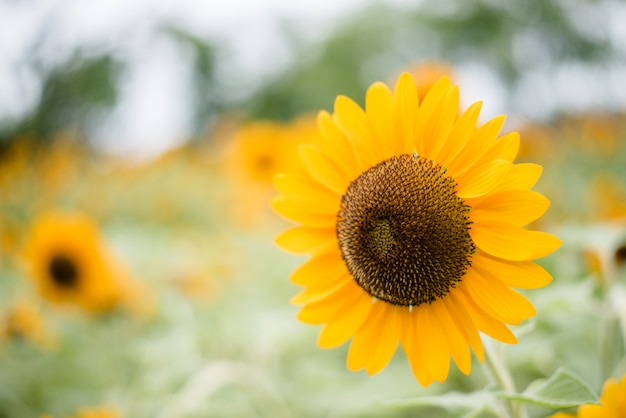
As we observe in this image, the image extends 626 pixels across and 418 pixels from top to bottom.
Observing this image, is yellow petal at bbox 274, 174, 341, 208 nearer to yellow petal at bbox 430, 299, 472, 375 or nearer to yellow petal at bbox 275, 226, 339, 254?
yellow petal at bbox 275, 226, 339, 254

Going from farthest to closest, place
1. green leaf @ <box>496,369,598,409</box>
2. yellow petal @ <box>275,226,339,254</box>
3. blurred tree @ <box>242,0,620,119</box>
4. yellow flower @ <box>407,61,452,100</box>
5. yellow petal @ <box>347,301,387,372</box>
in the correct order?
blurred tree @ <box>242,0,620,119</box> → yellow flower @ <box>407,61,452,100</box> → yellow petal @ <box>275,226,339,254</box> → yellow petal @ <box>347,301,387,372</box> → green leaf @ <box>496,369,598,409</box>

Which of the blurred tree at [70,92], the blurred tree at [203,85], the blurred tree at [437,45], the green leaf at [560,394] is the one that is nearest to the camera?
the green leaf at [560,394]

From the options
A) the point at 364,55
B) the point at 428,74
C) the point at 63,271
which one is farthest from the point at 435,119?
the point at 364,55

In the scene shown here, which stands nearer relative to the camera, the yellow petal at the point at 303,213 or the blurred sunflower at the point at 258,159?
the yellow petal at the point at 303,213

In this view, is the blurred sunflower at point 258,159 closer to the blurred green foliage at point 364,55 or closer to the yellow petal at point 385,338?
the blurred green foliage at point 364,55

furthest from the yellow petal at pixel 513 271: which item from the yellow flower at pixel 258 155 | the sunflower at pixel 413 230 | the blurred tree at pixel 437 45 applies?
the blurred tree at pixel 437 45

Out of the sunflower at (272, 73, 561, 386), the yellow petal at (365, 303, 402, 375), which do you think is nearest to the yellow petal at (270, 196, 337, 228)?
the sunflower at (272, 73, 561, 386)

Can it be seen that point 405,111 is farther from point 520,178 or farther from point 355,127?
point 520,178
